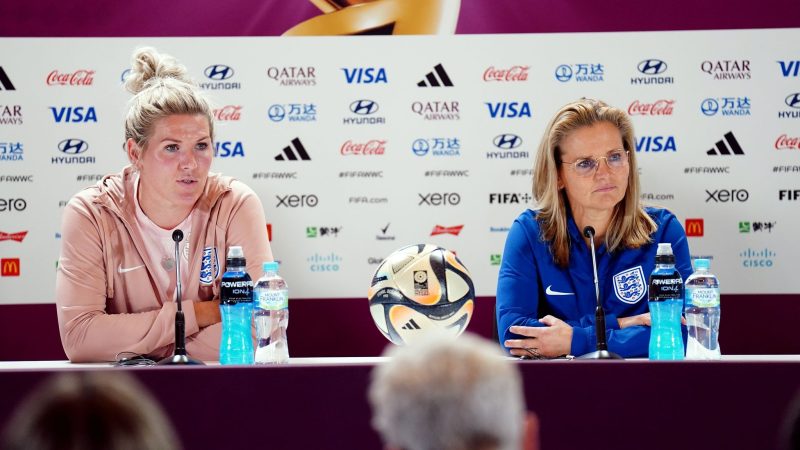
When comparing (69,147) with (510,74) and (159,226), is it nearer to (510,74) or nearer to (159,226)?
(159,226)

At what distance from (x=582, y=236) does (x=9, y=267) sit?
9.00 ft

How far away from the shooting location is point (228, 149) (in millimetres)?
4648

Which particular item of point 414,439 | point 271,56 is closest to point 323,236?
point 271,56

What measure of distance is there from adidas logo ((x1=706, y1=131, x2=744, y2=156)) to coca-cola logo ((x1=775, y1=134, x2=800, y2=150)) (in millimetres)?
170

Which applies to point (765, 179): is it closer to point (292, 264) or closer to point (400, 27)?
point (400, 27)

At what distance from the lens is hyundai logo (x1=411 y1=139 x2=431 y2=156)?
15.3 ft

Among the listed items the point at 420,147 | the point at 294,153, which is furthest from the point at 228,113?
the point at 420,147

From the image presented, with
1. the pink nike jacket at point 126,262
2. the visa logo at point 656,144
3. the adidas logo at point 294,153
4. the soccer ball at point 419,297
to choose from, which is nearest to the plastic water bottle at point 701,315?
the soccer ball at point 419,297

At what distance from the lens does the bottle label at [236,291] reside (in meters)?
2.67

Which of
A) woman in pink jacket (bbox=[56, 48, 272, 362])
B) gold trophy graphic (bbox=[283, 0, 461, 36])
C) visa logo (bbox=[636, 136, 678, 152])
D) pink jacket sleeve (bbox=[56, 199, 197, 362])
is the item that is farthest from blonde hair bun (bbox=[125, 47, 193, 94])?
visa logo (bbox=[636, 136, 678, 152])

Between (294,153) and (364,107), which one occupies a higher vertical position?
(364,107)

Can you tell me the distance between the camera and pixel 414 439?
0.97 metres

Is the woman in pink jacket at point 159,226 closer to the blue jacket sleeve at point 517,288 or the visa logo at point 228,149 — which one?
the blue jacket sleeve at point 517,288

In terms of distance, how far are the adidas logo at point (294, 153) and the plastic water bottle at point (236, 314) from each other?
1.99 m
